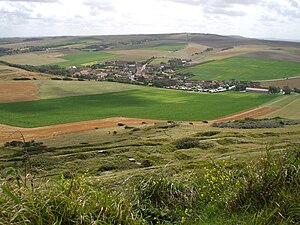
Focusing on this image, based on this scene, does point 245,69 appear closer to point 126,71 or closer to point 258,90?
point 258,90

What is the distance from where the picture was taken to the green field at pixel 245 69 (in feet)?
420

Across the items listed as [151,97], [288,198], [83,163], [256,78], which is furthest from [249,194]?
[256,78]

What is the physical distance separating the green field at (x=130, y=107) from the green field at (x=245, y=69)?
113ft

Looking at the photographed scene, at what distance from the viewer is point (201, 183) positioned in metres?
8.77

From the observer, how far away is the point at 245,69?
141125mm

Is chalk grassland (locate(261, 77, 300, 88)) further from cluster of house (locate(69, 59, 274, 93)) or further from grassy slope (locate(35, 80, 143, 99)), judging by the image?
grassy slope (locate(35, 80, 143, 99))

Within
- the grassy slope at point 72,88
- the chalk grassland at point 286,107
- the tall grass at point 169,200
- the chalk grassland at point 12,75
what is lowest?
the chalk grassland at point 286,107

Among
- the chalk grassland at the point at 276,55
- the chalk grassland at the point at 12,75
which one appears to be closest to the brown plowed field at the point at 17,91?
the chalk grassland at the point at 12,75

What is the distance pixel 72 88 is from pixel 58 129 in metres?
42.7

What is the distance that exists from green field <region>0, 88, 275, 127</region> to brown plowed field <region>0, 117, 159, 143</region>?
3327mm

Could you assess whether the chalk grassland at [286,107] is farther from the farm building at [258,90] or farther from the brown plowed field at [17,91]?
the brown plowed field at [17,91]

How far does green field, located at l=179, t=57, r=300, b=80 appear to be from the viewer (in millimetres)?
128125

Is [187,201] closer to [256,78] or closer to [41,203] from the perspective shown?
[41,203]

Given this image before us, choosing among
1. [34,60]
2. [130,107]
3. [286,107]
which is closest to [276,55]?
[286,107]
